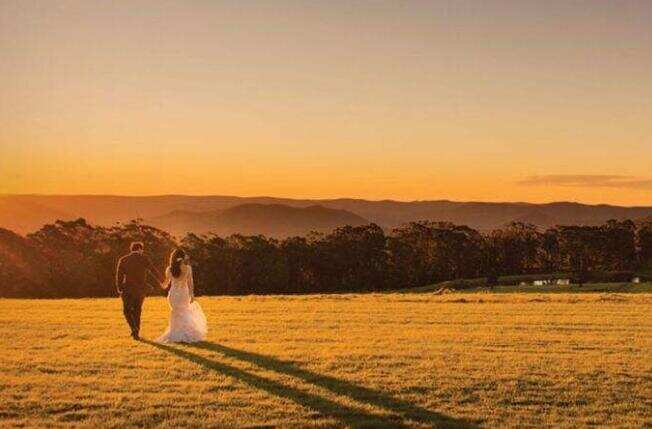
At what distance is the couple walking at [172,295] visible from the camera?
25.4 meters

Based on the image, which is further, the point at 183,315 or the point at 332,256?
the point at 332,256

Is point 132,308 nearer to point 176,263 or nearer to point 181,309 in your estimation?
point 181,309

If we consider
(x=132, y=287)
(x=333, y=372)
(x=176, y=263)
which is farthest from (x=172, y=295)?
(x=333, y=372)

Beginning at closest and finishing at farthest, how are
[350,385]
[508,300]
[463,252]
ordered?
[350,385] → [508,300] → [463,252]

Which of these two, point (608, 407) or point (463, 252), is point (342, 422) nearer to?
point (608, 407)

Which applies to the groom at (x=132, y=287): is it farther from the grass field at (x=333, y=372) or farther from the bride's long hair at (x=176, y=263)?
the grass field at (x=333, y=372)

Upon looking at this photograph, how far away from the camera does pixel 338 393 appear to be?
1708 cm

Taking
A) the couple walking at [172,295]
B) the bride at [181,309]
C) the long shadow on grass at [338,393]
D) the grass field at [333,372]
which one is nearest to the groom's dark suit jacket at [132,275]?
the couple walking at [172,295]

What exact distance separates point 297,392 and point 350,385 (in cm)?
140

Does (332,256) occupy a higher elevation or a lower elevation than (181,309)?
lower

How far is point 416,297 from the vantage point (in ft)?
162

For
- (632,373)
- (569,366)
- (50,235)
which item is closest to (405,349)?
(569,366)

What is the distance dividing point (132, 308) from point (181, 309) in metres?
1.72

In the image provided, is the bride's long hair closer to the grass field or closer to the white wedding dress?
the white wedding dress
